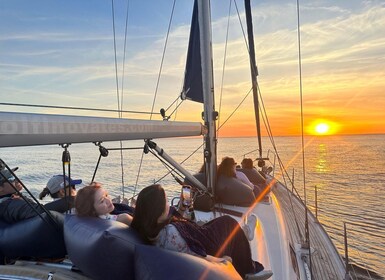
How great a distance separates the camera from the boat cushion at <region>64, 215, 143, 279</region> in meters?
Result: 1.99

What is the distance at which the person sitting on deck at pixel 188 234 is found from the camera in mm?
2414

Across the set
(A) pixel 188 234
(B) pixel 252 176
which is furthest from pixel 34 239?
(B) pixel 252 176

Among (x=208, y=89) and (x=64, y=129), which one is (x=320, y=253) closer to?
(x=208, y=89)

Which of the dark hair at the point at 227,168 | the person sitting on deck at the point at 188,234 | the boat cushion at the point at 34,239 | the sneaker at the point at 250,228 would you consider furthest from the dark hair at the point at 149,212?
the dark hair at the point at 227,168

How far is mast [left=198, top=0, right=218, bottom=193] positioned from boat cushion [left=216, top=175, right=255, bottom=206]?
207 mm

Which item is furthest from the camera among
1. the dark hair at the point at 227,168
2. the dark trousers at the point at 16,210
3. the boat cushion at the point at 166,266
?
the dark hair at the point at 227,168

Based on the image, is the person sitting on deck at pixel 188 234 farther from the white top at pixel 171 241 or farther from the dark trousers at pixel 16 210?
the dark trousers at pixel 16 210

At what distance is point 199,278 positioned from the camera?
201 cm

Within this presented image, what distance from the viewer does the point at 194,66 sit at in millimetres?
5547

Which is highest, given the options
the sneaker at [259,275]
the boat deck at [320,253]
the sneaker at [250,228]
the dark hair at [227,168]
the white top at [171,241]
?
the dark hair at [227,168]

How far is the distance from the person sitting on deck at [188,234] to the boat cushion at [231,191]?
2.31 metres

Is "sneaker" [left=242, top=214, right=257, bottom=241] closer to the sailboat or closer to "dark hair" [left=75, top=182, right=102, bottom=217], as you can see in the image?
the sailboat

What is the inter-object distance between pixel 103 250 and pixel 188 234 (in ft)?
2.71

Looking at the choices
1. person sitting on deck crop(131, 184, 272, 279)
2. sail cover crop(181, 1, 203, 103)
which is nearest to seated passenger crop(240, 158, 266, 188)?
sail cover crop(181, 1, 203, 103)
